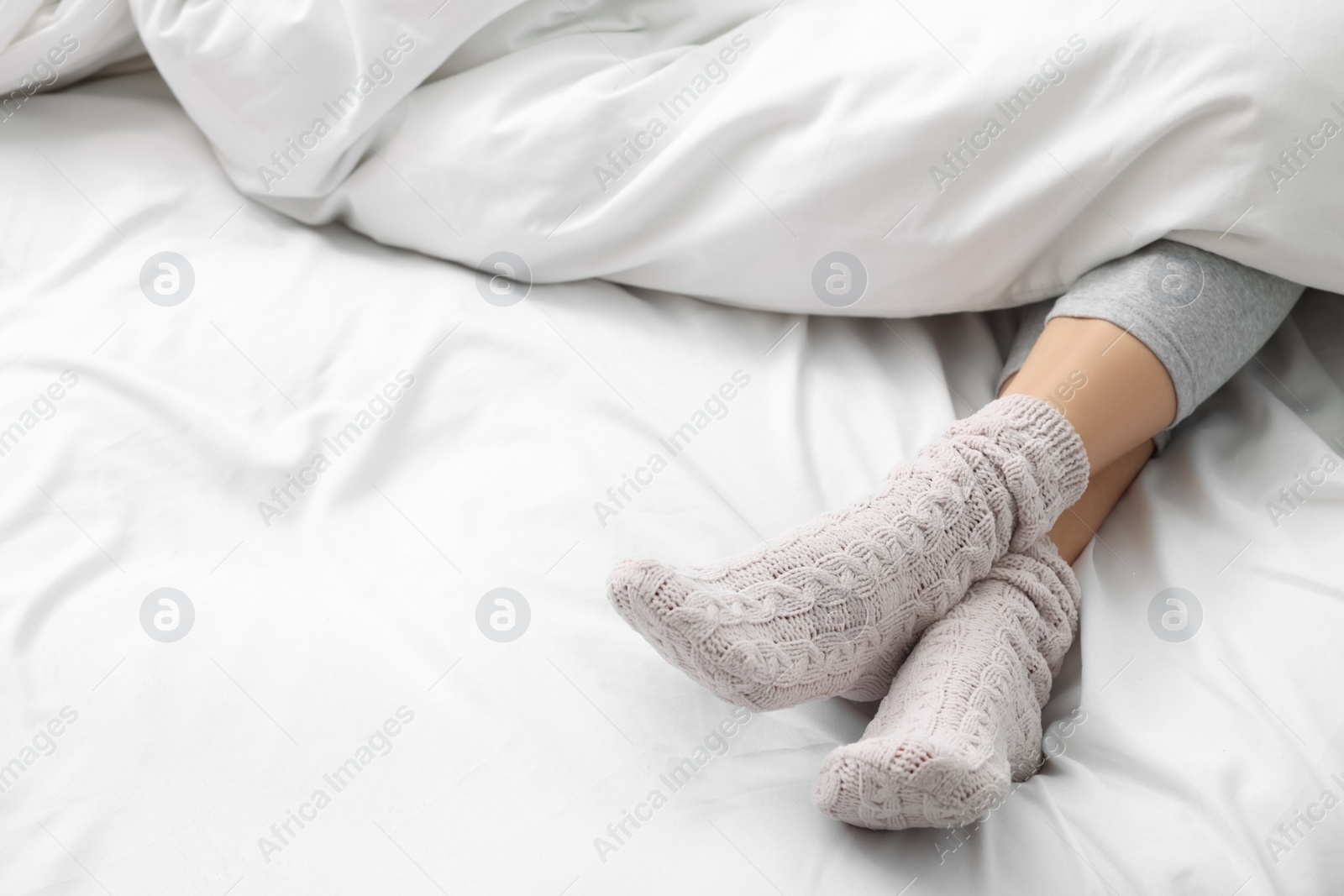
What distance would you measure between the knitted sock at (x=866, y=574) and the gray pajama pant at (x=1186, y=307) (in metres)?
0.11

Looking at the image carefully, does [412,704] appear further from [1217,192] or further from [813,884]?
[1217,192]

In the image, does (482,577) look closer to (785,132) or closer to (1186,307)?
(785,132)

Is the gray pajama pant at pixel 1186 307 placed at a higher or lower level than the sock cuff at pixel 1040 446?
higher

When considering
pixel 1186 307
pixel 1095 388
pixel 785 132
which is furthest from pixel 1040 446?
pixel 785 132

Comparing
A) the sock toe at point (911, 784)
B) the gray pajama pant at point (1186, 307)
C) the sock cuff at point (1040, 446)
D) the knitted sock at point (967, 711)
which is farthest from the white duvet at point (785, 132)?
the sock toe at point (911, 784)

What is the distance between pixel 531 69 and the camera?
0.87 m

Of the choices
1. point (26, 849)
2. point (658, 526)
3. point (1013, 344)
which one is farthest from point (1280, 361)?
point (26, 849)

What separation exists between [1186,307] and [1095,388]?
104 millimetres

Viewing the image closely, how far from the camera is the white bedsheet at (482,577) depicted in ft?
1.70

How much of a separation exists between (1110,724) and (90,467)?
689 millimetres

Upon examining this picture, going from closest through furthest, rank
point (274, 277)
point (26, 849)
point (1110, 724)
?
point (26, 849), point (1110, 724), point (274, 277)

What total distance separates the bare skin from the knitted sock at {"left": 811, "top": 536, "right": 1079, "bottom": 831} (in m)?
0.07

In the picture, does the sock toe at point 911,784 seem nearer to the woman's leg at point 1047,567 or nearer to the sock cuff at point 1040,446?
the woman's leg at point 1047,567

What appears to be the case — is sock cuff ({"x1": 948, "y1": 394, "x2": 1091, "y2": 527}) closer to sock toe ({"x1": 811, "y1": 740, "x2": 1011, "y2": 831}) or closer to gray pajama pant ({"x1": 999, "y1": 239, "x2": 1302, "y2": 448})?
gray pajama pant ({"x1": 999, "y1": 239, "x2": 1302, "y2": 448})
